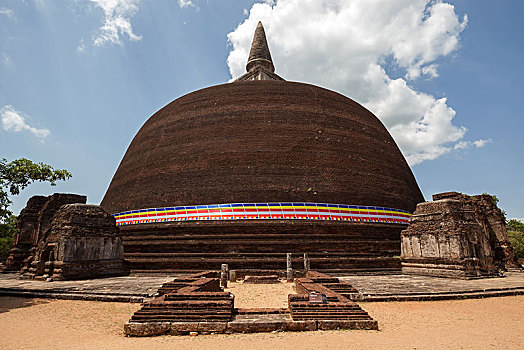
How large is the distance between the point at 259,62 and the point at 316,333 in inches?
980

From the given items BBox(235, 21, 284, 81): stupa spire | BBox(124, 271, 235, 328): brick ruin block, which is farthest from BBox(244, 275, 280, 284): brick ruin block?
BBox(235, 21, 284, 81): stupa spire

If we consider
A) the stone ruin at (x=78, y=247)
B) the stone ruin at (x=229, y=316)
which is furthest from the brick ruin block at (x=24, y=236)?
the stone ruin at (x=229, y=316)

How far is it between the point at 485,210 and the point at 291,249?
38.2 feet

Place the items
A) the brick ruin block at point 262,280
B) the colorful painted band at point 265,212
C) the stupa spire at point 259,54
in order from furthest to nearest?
the stupa spire at point 259,54 < the colorful painted band at point 265,212 < the brick ruin block at point 262,280

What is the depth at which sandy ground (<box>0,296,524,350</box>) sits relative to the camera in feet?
12.5

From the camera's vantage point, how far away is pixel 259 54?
26.5 meters

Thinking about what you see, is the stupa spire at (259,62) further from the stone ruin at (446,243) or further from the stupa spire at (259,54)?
the stone ruin at (446,243)

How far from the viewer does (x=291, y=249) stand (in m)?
11.6

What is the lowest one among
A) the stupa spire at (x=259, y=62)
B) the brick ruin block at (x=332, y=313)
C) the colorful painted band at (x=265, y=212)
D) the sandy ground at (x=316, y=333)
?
the sandy ground at (x=316, y=333)

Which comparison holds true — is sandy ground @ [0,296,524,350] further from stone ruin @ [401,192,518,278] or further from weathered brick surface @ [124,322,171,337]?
stone ruin @ [401,192,518,278]

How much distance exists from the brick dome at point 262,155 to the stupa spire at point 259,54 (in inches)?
373

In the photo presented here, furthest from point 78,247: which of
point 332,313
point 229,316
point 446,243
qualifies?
point 446,243

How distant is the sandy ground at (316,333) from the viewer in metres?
3.82

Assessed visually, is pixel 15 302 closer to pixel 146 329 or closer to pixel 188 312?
pixel 146 329
